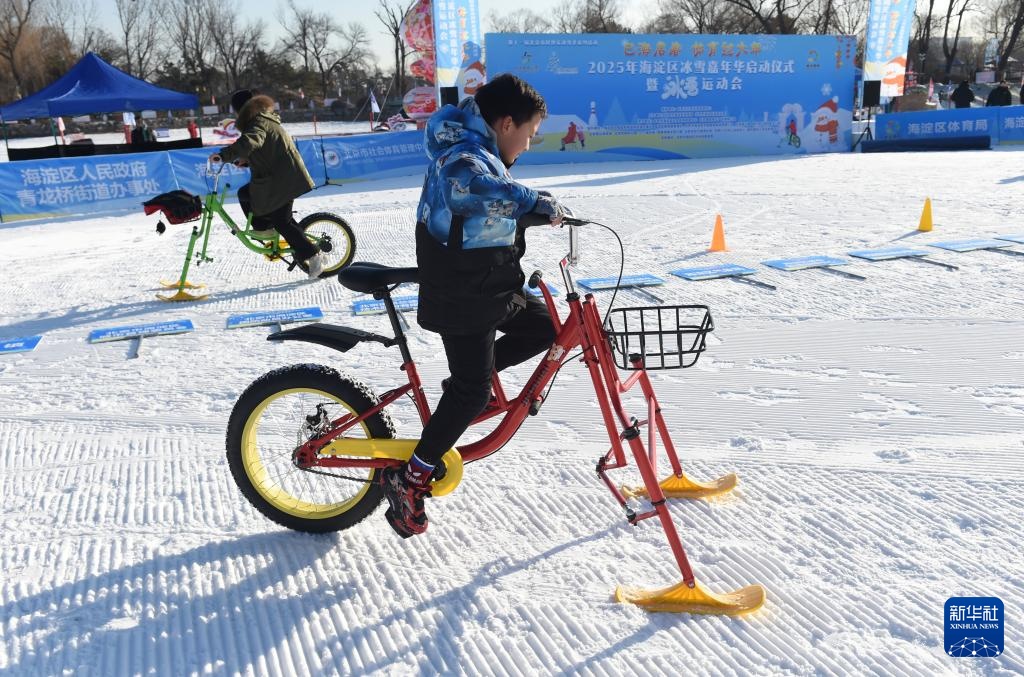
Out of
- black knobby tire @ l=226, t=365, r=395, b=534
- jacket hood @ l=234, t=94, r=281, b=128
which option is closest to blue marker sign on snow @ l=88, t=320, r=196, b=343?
jacket hood @ l=234, t=94, r=281, b=128

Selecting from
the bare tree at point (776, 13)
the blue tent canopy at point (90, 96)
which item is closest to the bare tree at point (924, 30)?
the bare tree at point (776, 13)

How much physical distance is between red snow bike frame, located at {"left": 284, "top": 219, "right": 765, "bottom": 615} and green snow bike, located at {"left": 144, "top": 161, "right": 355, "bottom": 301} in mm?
4184

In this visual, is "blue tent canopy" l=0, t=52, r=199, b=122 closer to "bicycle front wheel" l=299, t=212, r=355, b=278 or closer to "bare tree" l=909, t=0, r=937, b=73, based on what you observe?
"bicycle front wheel" l=299, t=212, r=355, b=278

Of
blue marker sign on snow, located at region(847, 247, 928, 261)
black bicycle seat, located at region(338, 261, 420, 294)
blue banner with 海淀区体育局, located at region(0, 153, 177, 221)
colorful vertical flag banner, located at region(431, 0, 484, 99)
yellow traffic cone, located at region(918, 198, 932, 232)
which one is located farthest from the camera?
colorful vertical flag banner, located at region(431, 0, 484, 99)

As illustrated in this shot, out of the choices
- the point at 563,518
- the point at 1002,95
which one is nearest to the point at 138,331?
the point at 563,518

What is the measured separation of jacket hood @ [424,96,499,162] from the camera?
238 cm

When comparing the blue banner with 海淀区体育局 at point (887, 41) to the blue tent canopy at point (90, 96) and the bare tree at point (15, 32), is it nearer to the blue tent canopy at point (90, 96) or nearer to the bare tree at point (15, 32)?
the blue tent canopy at point (90, 96)

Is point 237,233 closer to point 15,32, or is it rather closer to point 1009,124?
point 1009,124

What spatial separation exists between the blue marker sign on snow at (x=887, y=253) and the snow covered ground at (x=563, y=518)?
80cm

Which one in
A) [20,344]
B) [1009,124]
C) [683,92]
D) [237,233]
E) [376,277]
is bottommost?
[20,344]

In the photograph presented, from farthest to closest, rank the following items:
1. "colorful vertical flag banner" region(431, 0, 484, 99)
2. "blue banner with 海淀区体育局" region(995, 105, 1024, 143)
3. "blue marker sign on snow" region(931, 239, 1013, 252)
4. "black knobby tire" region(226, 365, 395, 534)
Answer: "blue banner with 海淀区体育局" region(995, 105, 1024, 143), "colorful vertical flag banner" region(431, 0, 484, 99), "blue marker sign on snow" region(931, 239, 1013, 252), "black knobby tire" region(226, 365, 395, 534)

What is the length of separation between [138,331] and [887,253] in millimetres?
6441

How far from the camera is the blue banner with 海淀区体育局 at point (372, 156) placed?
53.4ft

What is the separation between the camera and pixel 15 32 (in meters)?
52.5
